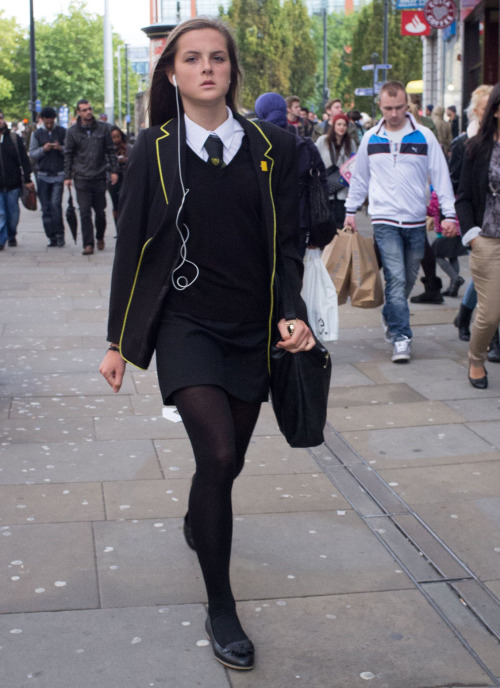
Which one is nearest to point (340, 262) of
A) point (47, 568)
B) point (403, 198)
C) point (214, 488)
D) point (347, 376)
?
point (403, 198)

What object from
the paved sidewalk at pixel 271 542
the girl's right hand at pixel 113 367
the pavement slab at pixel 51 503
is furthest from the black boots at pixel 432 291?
the girl's right hand at pixel 113 367

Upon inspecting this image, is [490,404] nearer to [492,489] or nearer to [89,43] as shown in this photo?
[492,489]

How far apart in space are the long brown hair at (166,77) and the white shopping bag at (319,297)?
9.67ft

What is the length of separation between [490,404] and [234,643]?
3.72 meters

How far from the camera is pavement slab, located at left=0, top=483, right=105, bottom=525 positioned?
181 inches

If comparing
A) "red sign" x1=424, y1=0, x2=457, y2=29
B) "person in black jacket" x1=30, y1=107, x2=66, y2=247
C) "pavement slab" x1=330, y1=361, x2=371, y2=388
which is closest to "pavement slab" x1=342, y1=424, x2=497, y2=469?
"pavement slab" x1=330, y1=361, x2=371, y2=388

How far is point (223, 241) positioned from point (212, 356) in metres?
0.35

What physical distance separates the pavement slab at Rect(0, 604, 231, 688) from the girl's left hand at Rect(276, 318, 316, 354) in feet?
Answer: 3.13

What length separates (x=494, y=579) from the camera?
395cm

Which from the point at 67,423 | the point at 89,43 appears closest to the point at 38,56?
the point at 89,43

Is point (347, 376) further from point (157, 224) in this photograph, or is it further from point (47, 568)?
point (157, 224)

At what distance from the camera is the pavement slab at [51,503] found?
4598 millimetres

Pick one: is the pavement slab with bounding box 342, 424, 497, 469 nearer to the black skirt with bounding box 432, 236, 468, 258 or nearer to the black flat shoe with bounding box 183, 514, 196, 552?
the black flat shoe with bounding box 183, 514, 196, 552

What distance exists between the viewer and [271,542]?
4.34m
